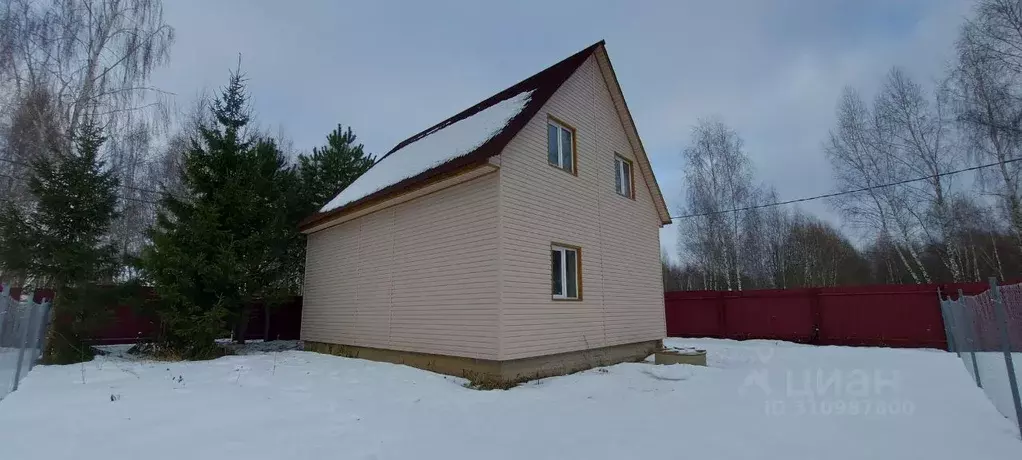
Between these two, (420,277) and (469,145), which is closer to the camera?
(469,145)

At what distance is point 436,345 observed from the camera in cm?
859

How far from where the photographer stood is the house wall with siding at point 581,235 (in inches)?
313

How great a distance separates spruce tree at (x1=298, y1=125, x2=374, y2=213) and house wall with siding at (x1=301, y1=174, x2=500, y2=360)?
12.4ft

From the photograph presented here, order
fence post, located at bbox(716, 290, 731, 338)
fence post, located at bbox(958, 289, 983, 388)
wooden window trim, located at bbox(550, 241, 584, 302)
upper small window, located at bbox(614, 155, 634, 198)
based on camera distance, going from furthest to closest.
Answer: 1. fence post, located at bbox(716, 290, 731, 338)
2. upper small window, located at bbox(614, 155, 634, 198)
3. wooden window trim, located at bbox(550, 241, 584, 302)
4. fence post, located at bbox(958, 289, 983, 388)

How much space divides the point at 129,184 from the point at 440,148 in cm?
1506

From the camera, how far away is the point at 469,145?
8953 mm

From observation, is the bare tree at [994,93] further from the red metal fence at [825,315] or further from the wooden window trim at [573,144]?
the wooden window trim at [573,144]

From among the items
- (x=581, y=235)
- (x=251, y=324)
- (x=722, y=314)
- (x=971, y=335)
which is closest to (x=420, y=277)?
(x=581, y=235)

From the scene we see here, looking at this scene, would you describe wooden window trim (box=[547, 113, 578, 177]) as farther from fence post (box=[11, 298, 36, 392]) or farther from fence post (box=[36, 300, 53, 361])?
fence post (box=[36, 300, 53, 361])

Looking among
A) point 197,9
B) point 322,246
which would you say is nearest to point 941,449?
point 322,246

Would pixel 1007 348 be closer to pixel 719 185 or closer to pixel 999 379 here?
pixel 999 379

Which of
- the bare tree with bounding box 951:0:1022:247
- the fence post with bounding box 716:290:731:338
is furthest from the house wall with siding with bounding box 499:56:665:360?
the bare tree with bounding box 951:0:1022:247

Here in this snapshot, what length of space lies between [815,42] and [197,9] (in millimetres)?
20073

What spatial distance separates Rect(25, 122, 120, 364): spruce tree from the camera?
947cm
